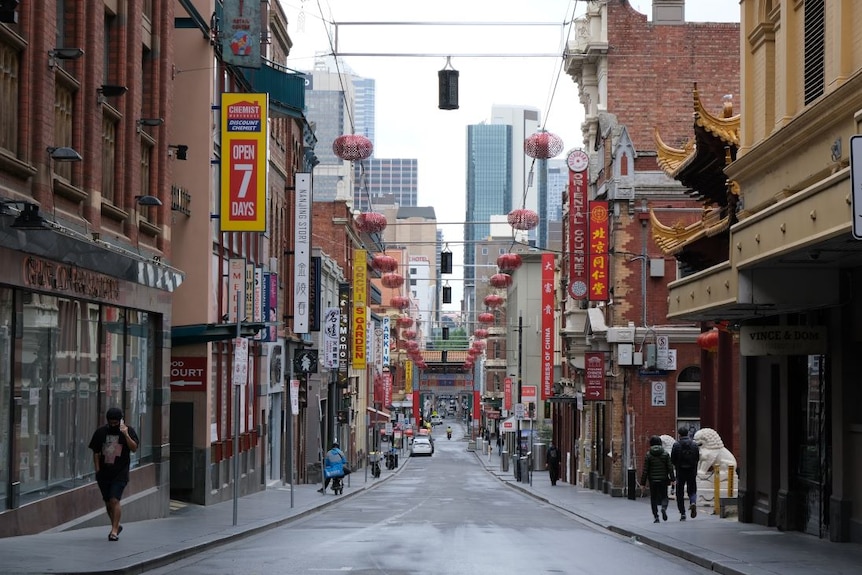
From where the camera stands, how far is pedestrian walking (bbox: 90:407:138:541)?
17.8 meters

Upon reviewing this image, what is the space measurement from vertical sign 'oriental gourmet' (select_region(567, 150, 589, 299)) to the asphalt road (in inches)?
470

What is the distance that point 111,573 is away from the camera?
14414 millimetres

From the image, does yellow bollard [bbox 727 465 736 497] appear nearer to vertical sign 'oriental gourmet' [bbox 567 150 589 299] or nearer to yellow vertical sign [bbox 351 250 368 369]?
vertical sign 'oriental gourmet' [bbox 567 150 589 299]

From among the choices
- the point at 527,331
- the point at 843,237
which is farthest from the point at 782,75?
the point at 527,331

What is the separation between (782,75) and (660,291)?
82.5 ft

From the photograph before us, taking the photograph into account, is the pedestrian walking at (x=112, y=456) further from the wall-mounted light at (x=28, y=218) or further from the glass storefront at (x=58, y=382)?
the wall-mounted light at (x=28, y=218)

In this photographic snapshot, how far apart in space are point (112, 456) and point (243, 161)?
14.3 metres

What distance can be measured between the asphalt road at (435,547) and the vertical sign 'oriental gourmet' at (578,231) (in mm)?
11946

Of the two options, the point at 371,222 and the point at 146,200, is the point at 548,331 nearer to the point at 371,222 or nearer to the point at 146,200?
the point at 371,222

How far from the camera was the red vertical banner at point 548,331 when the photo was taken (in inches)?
2425

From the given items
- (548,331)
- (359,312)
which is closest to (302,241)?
(548,331)

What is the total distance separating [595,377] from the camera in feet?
145

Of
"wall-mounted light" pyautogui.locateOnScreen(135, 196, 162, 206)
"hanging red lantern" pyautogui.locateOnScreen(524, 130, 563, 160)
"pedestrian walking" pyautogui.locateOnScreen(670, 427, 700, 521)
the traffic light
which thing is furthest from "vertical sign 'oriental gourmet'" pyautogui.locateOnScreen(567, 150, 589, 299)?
"wall-mounted light" pyautogui.locateOnScreen(135, 196, 162, 206)

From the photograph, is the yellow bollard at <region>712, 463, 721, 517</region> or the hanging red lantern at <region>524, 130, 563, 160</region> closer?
the yellow bollard at <region>712, 463, 721, 517</region>
